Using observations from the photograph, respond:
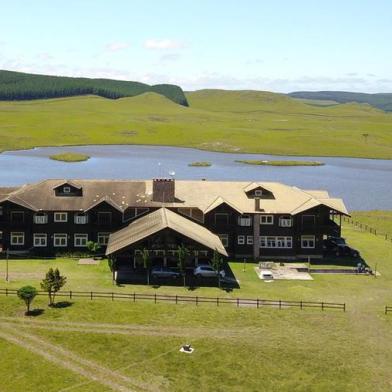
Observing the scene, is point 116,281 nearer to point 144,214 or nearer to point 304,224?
point 144,214

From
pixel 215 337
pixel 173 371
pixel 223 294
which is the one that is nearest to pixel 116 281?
pixel 223 294

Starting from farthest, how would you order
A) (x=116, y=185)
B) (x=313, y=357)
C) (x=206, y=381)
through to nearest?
(x=116, y=185) < (x=313, y=357) < (x=206, y=381)

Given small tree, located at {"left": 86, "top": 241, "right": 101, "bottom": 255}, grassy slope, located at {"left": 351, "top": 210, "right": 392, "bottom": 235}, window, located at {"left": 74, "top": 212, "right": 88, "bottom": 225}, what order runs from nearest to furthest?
small tree, located at {"left": 86, "top": 241, "right": 101, "bottom": 255}
window, located at {"left": 74, "top": 212, "right": 88, "bottom": 225}
grassy slope, located at {"left": 351, "top": 210, "right": 392, "bottom": 235}

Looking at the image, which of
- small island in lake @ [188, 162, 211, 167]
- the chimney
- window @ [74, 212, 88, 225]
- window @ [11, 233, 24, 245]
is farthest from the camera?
small island in lake @ [188, 162, 211, 167]

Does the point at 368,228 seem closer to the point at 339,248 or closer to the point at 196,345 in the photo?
the point at 339,248

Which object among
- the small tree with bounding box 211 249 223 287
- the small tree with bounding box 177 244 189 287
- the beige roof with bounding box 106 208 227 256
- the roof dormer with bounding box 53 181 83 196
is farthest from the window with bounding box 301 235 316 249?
the roof dormer with bounding box 53 181 83 196

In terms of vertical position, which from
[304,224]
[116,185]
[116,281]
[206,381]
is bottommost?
[206,381]

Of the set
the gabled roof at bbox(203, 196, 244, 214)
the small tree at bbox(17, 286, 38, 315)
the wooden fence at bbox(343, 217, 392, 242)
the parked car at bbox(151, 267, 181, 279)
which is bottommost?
the small tree at bbox(17, 286, 38, 315)

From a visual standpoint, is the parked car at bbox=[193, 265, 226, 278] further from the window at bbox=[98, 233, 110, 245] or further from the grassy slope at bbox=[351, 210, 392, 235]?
the grassy slope at bbox=[351, 210, 392, 235]
